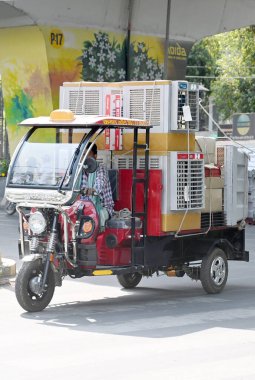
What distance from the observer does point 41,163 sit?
12.1 metres

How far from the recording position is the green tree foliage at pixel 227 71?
166 ft

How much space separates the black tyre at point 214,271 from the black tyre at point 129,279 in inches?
42.5

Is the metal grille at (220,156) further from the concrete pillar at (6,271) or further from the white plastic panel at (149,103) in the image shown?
the concrete pillar at (6,271)

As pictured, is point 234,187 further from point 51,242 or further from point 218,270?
point 51,242

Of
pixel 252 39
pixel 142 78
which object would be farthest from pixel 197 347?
pixel 252 39

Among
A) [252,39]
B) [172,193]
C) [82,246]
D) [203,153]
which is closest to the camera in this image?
[82,246]

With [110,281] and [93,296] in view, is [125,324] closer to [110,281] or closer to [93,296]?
[93,296]

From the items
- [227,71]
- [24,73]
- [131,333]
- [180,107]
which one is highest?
[227,71]

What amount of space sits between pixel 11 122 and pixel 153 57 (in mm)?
4506

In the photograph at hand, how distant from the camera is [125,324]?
35.9 feet

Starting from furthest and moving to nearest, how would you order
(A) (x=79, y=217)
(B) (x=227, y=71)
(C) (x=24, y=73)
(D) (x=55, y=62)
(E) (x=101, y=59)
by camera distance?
(B) (x=227, y=71)
(E) (x=101, y=59)
(C) (x=24, y=73)
(D) (x=55, y=62)
(A) (x=79, y=217)

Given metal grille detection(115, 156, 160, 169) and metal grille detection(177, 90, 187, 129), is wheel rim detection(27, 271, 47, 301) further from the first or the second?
metal grille detection(177, 90, 187, 129)

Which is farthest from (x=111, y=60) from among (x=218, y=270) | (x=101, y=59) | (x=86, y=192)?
(x=86, y=192)

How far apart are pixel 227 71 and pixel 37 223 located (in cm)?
4264
